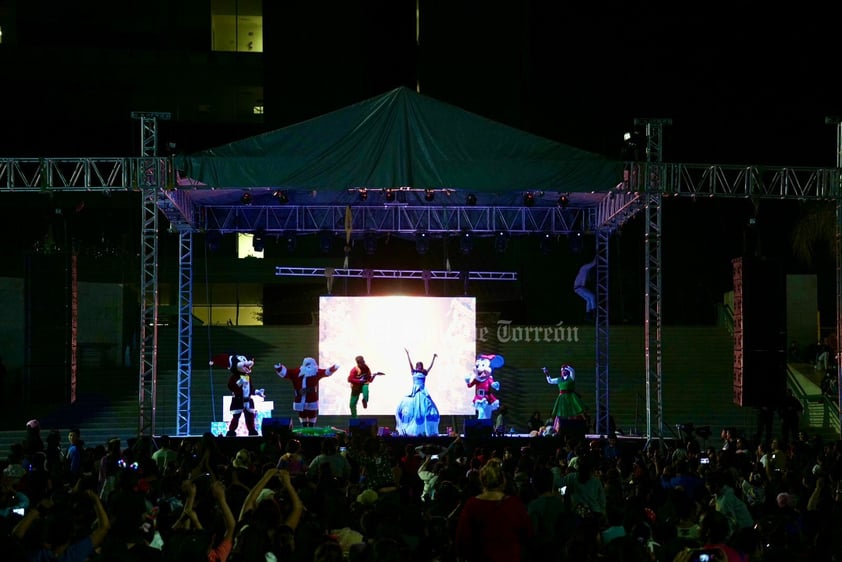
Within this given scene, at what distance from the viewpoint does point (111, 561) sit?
194 inches

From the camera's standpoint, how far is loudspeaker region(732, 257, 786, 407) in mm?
20922

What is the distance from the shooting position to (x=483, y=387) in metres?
25.0

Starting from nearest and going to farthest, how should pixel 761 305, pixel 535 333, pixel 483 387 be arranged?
1. pixel 761 305
2. pixel 483 387
3. pixel 535 333

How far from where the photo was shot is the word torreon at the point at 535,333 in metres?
30.5

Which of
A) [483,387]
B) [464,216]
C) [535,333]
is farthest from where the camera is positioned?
[535,333]

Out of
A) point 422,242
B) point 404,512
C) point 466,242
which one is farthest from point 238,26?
point 404,512

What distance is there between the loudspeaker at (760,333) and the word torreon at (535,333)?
30.5ft

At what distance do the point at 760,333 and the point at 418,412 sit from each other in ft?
21.9

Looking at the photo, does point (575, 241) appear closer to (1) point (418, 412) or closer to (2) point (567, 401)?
(2) point (567, 401)

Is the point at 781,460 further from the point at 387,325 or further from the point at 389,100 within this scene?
the point at 387,325

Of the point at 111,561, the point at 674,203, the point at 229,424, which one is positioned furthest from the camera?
the point at 674,203

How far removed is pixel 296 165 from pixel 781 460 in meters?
8.80

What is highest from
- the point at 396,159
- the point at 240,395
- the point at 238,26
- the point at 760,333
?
the point at 238,26

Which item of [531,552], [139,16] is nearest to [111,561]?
[531,552]
